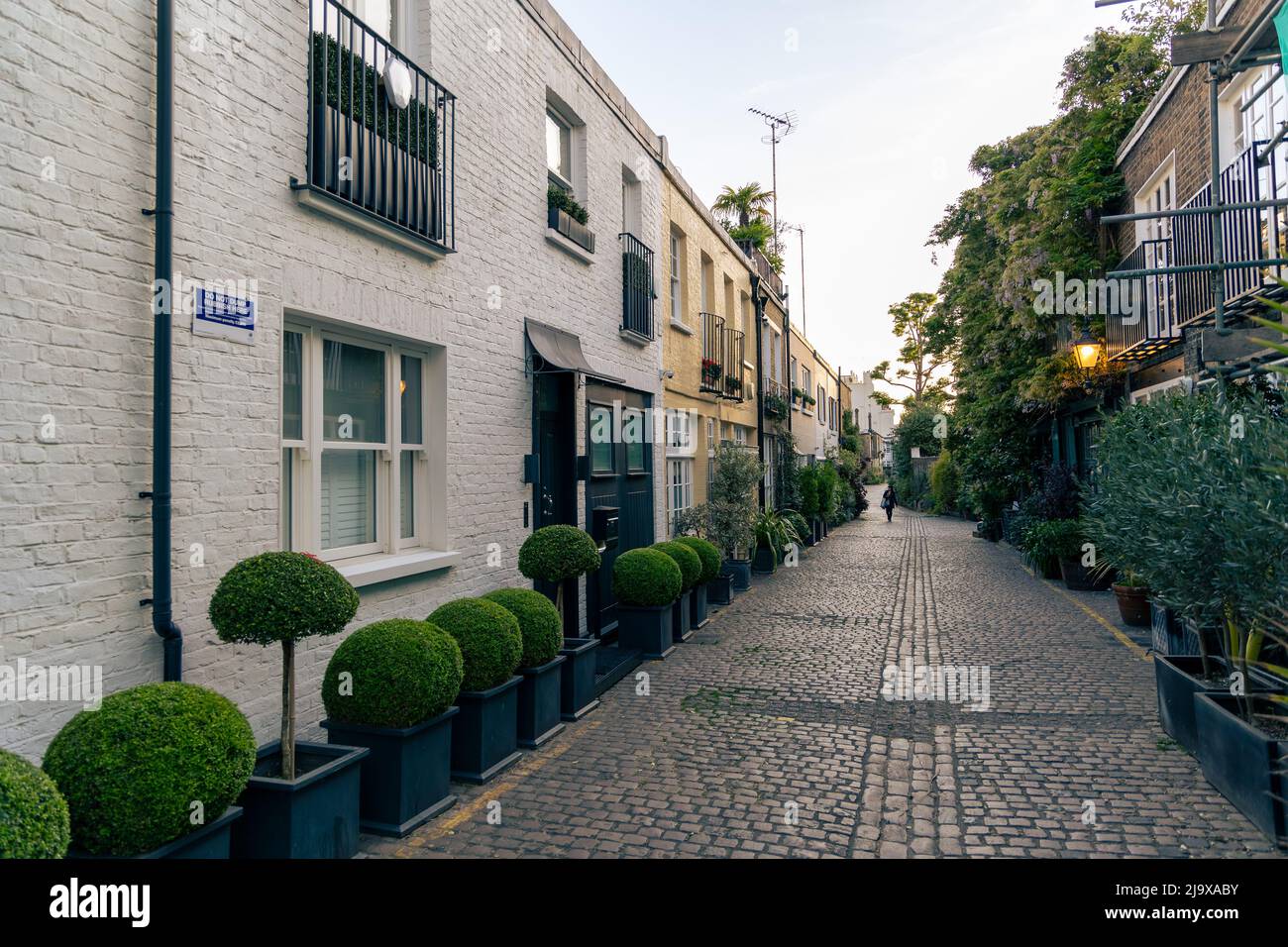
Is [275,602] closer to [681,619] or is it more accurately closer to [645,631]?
[645,631]

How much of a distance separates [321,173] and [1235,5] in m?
10.6

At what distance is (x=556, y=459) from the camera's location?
8.64 meters

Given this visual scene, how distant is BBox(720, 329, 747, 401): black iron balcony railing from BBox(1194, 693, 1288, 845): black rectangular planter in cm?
1066

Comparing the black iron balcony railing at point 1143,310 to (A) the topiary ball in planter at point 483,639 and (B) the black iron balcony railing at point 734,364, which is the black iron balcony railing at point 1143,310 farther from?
(A) the topiary ball in planter at point 483,639

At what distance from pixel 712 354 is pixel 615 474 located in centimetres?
538

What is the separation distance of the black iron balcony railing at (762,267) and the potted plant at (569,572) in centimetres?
1264

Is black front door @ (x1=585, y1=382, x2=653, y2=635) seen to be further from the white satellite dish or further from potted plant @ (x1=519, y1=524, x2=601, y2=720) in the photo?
the white satellite dish

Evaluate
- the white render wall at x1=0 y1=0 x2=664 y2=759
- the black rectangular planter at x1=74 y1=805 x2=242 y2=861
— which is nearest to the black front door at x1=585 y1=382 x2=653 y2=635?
the white render wall at x1=0 y1=0 x2=664 y2=759

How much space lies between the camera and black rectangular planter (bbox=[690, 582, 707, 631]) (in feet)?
A: 32.2

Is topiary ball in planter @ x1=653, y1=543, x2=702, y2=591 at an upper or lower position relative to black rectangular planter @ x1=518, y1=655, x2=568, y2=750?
upper

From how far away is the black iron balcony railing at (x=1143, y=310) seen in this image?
10.8 metres

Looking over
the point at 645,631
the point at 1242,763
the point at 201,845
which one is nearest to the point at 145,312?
the point at 201,845

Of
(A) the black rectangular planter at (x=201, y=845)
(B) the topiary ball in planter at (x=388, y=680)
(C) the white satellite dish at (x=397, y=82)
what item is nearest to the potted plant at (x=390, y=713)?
(B) the topiary ball in planter at (x=388, y=680)

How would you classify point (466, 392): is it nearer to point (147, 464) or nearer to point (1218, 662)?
point (147, 464)
